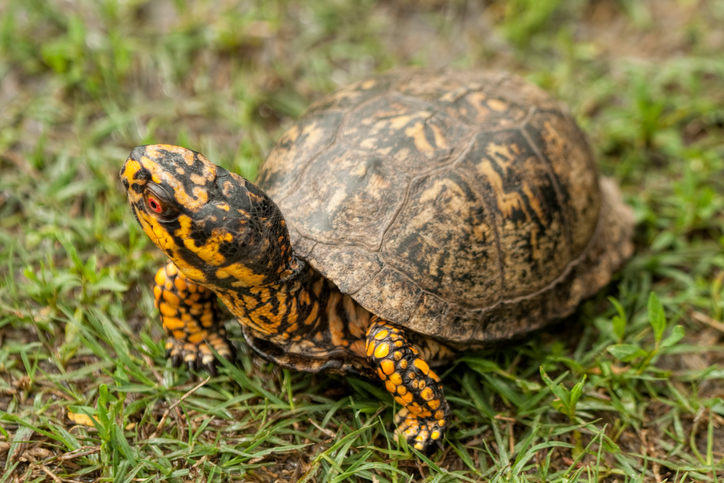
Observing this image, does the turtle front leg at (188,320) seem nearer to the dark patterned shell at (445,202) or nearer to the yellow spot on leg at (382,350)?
the dark patterned shell at (445,202)

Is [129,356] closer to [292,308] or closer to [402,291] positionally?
[292,308]

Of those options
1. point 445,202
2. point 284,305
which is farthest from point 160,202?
point 445,202

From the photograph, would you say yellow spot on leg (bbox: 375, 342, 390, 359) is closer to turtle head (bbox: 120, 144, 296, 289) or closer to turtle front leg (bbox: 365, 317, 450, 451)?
turtle front leg (bbox: 365, 317, 450, 451)

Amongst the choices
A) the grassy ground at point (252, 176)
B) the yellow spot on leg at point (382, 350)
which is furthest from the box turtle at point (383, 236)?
the grassy ground at point (252, 176)

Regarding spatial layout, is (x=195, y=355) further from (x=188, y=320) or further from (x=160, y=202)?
(x=160, y=202)

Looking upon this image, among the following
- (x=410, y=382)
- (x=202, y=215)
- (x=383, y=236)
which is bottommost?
(x=410, y=382)

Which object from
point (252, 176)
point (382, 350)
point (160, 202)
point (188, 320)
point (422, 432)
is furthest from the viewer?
point (252, 176)

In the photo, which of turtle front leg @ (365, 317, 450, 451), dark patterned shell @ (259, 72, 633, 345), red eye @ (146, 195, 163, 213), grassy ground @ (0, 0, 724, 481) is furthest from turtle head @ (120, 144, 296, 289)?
grassy ground @ (0, 0, 724, 481)
